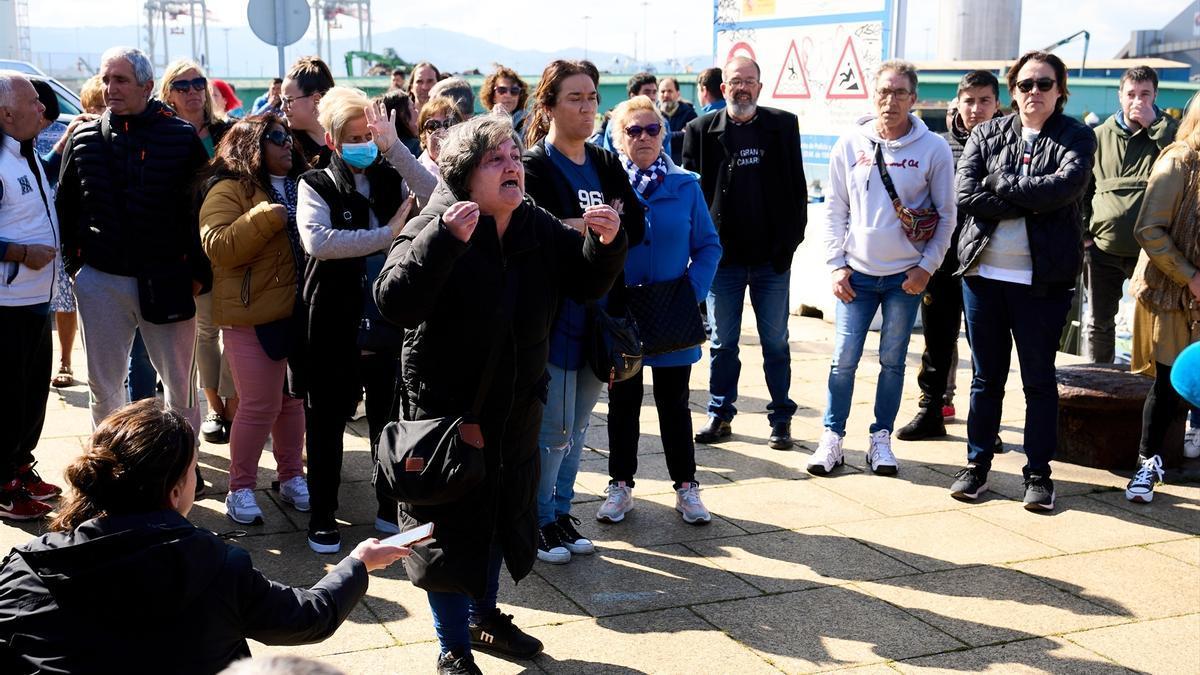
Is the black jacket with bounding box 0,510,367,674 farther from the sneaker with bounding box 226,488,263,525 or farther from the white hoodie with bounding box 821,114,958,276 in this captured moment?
the white hoodie with bounding box 821,114,958,276

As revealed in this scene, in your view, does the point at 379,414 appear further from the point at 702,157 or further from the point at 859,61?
the point at 859,61

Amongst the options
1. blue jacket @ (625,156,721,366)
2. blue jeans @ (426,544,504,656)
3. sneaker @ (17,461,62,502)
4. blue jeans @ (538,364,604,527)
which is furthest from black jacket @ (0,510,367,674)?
sneaker @ (17,461,62,502)

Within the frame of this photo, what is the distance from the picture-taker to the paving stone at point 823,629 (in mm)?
4227

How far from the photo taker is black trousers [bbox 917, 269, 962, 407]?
714cm

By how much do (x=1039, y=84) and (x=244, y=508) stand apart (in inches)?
159

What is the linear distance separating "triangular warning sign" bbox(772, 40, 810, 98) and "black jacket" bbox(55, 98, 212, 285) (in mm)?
6183

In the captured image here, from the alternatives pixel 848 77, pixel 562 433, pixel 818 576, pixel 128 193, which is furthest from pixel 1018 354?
pixel 848 77

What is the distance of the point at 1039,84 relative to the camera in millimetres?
5676

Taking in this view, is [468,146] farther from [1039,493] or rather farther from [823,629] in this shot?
[1039,493]

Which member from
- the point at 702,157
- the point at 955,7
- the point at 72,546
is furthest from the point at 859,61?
the point at 955,7

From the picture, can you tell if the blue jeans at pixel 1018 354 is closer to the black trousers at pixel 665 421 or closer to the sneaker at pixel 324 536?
the black trousers at pixel 665 421

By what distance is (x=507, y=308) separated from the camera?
3.78 meters

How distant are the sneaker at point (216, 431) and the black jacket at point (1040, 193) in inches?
156

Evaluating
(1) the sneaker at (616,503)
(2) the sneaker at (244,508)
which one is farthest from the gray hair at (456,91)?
(2) the sneaker at (244,508)
